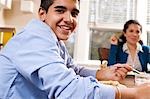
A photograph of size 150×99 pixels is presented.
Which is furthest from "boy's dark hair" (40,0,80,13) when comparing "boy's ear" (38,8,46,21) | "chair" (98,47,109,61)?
"chair" (98,47,109,61)

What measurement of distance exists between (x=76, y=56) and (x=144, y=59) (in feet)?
3.40

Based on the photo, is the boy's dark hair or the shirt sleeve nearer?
the boy's dark hair

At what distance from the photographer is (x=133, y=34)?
310cm

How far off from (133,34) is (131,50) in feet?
0.64

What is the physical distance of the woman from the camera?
9.93ft

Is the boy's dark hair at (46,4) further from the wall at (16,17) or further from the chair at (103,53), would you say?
the wall at (16,17)

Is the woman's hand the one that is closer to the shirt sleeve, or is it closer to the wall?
the shirt sleeve

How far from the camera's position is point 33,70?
678 mm

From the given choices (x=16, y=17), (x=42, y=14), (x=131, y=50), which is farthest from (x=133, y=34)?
(x=42, y=14)

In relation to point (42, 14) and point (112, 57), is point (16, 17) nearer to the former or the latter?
point (112, 57)

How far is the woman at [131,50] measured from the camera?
3.03 meters

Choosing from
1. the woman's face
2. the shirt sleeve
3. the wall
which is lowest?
the shirt sleeve

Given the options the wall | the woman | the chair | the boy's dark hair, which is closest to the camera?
the boy's dark hair

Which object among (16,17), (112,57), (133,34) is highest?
(16,17)
